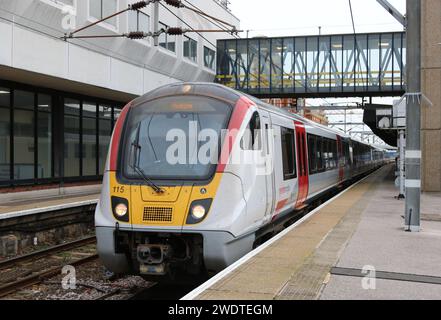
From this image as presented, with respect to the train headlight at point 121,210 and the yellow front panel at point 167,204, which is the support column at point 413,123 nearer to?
the yellow front panel at point 167,204

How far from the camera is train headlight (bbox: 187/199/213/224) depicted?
6.40m

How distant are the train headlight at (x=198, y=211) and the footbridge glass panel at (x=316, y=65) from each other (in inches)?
911

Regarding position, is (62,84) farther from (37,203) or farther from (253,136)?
(253,136)

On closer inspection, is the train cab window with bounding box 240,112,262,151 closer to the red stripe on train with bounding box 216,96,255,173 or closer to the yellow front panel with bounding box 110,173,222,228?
the red stripe on train with bounding box 216,96,255,173

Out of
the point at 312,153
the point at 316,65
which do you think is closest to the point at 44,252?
the point at 312,153

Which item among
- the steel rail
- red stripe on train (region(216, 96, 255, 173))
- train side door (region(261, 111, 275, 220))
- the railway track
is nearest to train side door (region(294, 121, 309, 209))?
train side door (region(261, 111, 275, 220))

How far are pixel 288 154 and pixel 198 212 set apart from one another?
3581 millimetres

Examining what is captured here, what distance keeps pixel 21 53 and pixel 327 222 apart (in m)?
9.15

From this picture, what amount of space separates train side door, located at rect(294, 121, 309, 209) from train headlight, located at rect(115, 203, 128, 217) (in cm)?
466

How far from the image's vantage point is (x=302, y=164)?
35.4 ft

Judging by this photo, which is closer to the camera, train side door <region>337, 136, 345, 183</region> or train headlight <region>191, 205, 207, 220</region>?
train headlight <region>191, 205, 207, 220</region>

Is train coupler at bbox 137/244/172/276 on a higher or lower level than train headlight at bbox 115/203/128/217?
lower
